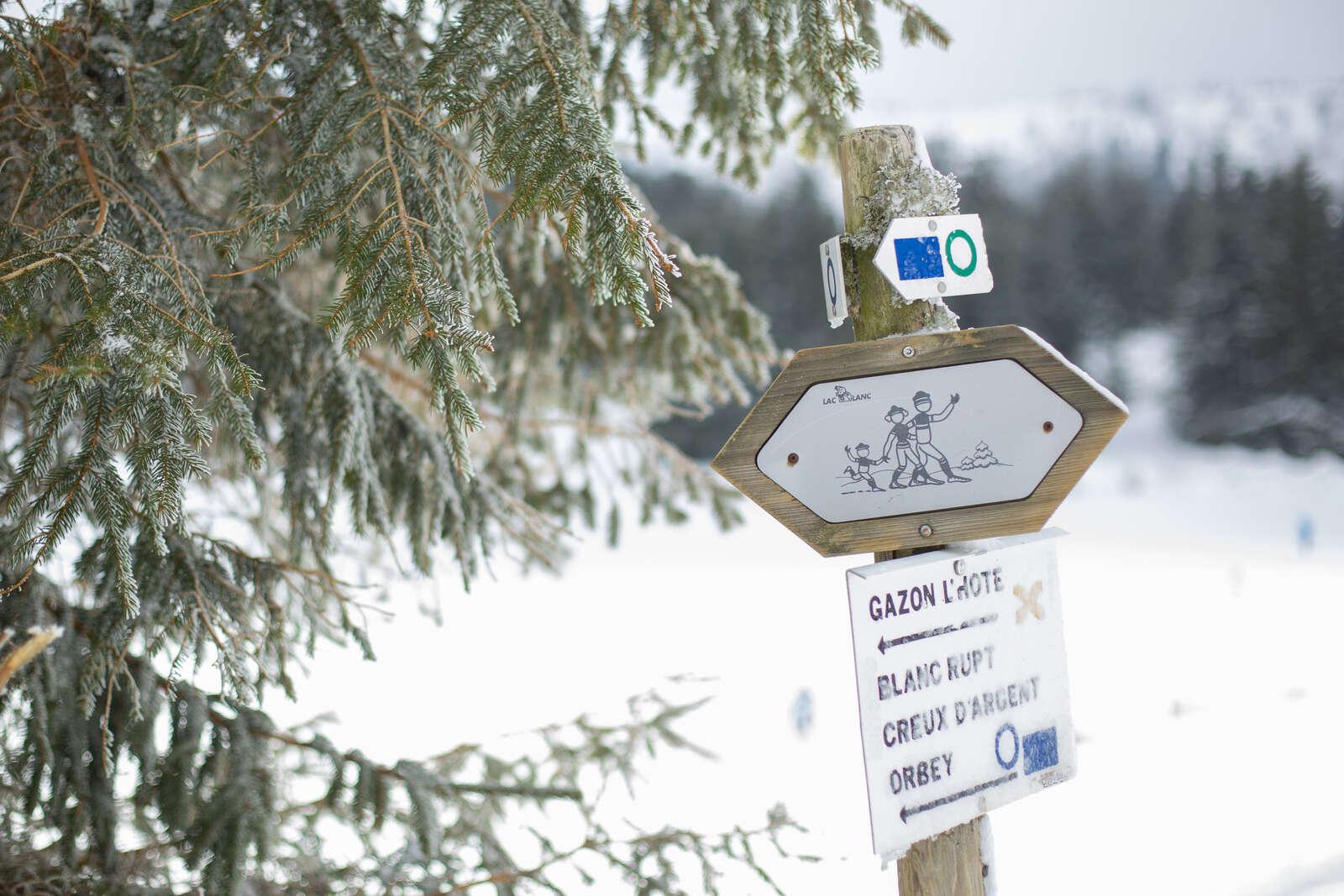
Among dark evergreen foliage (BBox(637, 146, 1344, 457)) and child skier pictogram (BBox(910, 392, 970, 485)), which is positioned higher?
dark evergreen foliage (BBox(637, 146, 1344, 457))

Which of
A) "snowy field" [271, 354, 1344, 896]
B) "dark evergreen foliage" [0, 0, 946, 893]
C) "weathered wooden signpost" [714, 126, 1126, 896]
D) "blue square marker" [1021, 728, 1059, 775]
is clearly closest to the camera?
"dark evergreen foliage" [0, 0, 946, 893]

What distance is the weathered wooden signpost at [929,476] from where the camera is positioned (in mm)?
1431

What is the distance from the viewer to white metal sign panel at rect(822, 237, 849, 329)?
157 centimetres

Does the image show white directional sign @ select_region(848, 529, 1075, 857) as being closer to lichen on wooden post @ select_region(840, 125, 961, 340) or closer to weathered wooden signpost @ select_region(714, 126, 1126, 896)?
weathered wooden signpost @ select_region(714, 126, 1126, 896)

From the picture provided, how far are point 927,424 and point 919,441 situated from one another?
0.03 m

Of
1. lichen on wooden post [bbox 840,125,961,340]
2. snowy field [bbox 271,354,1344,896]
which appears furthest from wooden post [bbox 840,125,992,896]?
snowy field [bbox 271,354,1344,896]

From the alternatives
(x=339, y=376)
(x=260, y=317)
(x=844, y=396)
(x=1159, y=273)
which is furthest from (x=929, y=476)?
(x=1159, y=273)

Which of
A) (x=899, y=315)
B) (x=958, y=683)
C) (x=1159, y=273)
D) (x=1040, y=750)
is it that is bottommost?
(x=1040, y=750)

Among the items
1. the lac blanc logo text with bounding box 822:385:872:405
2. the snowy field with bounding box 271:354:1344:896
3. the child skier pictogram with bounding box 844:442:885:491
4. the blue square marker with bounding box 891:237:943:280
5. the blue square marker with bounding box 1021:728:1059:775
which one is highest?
the blue square marker with bounding box 891:237:943:280

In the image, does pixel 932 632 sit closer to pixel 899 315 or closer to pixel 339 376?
pixel 899 315

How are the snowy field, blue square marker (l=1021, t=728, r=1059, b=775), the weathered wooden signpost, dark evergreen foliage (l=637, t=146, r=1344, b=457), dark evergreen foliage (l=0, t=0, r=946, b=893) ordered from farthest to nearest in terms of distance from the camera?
dark evergreen foliage (l=637, t=146, r=1344, b=457), the snowy field, blue square marker (l=1021, t=728, r=1059, b=775), the weathered wooden signpost, dark evergreen foliage (l=0, t=0, r=946, b=893)

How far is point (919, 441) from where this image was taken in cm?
Answer: 146

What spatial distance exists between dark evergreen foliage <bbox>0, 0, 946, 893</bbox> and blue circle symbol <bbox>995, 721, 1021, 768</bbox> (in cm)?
85

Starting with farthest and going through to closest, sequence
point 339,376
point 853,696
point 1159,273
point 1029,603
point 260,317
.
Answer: point 1159,273 < point 853,696 < point 260,317 < point 339,376 < point 1029,603
